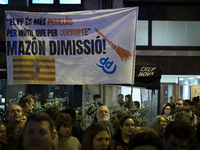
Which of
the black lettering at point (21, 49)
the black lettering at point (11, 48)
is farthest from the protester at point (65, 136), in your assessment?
the black lettering at point (11, 48)

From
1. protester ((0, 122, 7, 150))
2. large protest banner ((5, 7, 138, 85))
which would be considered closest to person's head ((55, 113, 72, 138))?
protester ((0, 122, 7, 150))

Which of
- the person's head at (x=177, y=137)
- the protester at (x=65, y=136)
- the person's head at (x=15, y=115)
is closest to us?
the person's head at (x=177, y=137)

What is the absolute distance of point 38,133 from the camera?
2338 millimetres

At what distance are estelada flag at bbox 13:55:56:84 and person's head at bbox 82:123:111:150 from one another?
231 cm

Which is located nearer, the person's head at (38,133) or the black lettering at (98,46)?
the person's head at (38,133)

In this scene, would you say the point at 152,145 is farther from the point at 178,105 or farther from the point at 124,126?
the point at 178,105

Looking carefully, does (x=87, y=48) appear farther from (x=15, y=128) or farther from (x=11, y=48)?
(x=15, y=128)

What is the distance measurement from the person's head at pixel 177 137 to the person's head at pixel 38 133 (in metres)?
1.37

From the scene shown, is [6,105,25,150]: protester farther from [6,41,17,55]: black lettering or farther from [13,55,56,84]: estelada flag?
[6,41,17,55]: black lettering

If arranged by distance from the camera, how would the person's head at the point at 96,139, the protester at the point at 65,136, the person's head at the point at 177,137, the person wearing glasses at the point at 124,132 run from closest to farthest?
the person's head at the point at 177,137 < the person's head at the point at 96,139 < the protester at the point at 65,136 < the person wearing glasses at the point at 124,132

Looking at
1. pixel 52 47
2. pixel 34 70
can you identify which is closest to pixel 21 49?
pixel 34 70

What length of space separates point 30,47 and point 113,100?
722 cm

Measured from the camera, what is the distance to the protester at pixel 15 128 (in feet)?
12.4

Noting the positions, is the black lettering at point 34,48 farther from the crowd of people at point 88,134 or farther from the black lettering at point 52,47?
the crowd of people at point 88,134
